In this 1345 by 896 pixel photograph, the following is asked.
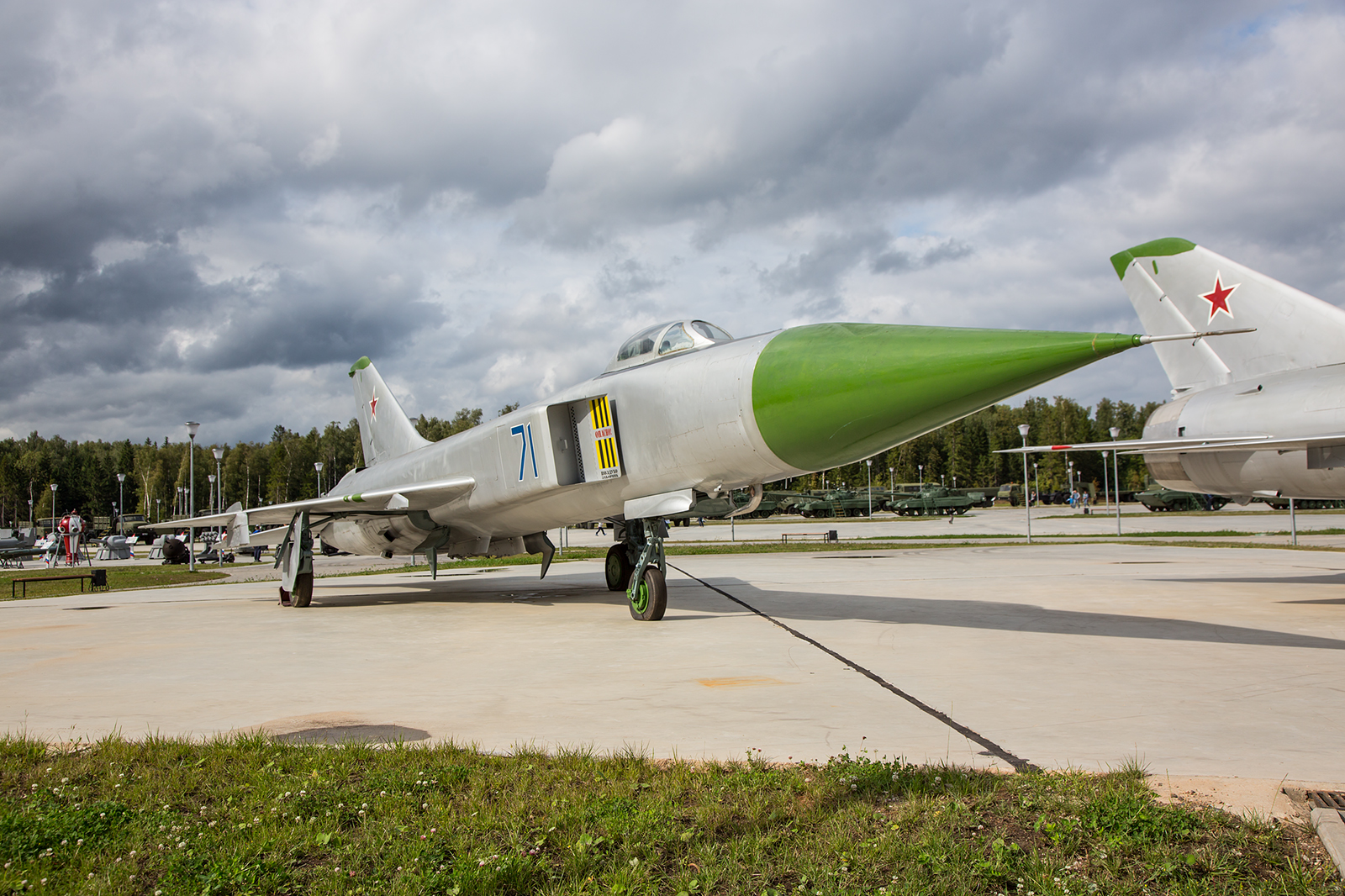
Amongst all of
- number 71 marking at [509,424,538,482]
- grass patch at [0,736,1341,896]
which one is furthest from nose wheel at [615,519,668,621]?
grass patch at [0,736,1341,896]

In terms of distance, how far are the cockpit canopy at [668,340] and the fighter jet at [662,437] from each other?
20 millimetres

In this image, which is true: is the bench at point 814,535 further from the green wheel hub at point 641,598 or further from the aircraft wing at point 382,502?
the green wheel hub at point 641,598

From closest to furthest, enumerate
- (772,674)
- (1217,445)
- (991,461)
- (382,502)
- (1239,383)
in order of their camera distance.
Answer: (772,674) → (1217,445) → (1239,383) → (382,502) → (991,461)

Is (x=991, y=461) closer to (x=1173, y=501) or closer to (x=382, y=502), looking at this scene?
(x=1173, y=501)

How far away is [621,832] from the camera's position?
300 cm

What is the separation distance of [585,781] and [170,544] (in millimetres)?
39231

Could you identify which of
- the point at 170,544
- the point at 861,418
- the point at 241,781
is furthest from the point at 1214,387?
the point at 170,544

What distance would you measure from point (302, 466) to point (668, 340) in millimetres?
115551

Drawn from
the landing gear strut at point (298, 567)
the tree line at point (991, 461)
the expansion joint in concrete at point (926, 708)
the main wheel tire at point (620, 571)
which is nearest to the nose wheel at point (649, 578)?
the expansion joint in concrete at point (926, 708)

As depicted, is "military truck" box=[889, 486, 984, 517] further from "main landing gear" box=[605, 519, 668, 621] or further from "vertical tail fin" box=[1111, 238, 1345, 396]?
"main landing gear" box=[605, 519, 668, 621]

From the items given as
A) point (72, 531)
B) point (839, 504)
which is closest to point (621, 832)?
point (72, 531)

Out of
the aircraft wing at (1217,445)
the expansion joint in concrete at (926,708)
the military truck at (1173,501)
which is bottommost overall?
the military truck at (1173,501)

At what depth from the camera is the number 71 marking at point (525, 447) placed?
1042cm

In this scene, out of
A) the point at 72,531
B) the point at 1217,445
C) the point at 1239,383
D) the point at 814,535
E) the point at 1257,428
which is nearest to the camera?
the point at 1217,445
